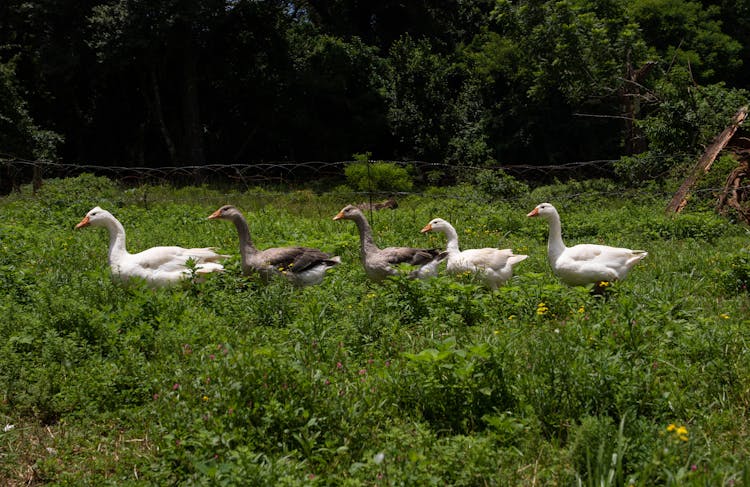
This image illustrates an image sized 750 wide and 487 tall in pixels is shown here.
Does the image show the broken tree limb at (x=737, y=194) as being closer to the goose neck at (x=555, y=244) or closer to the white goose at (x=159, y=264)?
the goose neck at (x=555, y=244)

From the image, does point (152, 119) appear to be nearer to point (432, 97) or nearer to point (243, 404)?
point (432, 97)

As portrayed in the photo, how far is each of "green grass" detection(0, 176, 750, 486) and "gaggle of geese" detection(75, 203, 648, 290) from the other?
12.0 inches

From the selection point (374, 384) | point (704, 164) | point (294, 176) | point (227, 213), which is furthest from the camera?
point (294, 176)

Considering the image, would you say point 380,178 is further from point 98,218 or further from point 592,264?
point 592,264

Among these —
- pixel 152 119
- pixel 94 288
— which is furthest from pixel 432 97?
pixel 94 288

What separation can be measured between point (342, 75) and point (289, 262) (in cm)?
2205

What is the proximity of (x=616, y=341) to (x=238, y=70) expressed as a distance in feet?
89.9

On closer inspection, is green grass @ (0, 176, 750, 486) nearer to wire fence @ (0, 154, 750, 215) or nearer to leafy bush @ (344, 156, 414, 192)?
wire fence @ (0, 154, 750, 215)

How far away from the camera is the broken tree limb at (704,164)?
45.0 feet

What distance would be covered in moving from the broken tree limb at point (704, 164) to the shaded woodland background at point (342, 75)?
6.45 meters

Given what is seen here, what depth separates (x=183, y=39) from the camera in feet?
87.2

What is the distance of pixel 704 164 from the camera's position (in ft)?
46.5

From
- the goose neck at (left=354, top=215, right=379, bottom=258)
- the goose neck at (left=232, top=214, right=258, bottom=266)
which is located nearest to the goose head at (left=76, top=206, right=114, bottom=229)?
the goose neck at (left=232, top=214, right=258, bottom=266)

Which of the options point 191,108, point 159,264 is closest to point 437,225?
point 159,264
